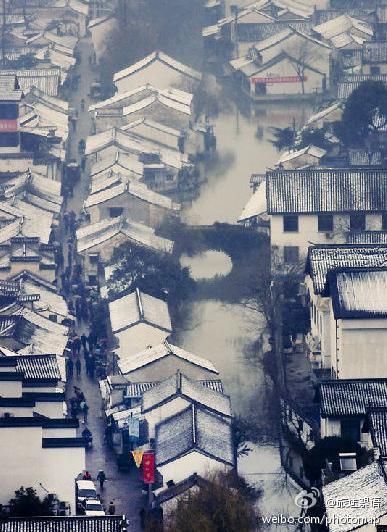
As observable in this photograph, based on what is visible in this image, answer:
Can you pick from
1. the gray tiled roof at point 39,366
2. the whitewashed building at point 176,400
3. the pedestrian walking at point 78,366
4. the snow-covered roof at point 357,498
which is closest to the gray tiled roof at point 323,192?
the pedestrian walking at point 78,366

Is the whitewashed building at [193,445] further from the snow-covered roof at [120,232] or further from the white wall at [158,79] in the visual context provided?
the white wall at [158,79]

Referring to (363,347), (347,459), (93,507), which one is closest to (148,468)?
(93,507)

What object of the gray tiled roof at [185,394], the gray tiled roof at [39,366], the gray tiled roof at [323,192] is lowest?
the gray tiled roof at [185,394]

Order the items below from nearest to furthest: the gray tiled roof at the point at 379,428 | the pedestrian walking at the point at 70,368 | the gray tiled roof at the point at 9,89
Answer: the gray tiled roof at the point at 379,428, the pedestrian walking at the point at 70,368, the gray tiled roof at the point at 9,89

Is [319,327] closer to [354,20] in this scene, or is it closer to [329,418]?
[329,418]

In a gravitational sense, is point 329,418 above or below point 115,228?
below

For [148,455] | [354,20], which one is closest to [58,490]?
[148,455]
